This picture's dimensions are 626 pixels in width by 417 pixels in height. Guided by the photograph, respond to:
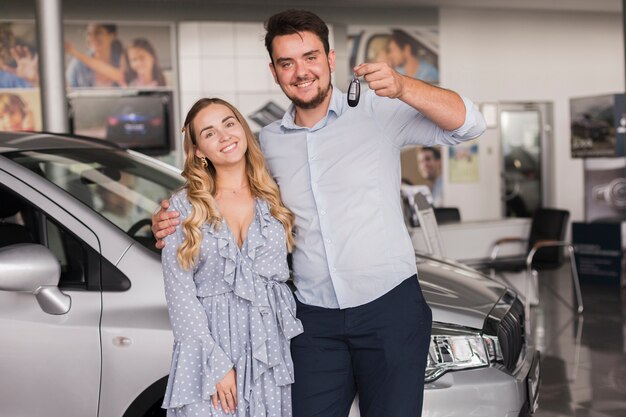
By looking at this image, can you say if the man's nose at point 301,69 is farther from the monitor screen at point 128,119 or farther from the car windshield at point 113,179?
the monitor screen at point 128,119

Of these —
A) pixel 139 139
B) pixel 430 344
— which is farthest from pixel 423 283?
pixel 139 139

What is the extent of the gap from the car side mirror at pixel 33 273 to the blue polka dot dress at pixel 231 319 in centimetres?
50

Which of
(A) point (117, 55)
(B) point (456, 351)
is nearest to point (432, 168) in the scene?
(A) point (117, 55)

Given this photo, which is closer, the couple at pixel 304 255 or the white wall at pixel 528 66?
the couple at pixel 304 255

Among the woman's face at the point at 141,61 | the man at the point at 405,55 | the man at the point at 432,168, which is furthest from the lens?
the man at the point at 432,168

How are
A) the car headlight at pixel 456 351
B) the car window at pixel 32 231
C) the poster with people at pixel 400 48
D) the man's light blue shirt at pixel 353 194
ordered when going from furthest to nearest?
the poster with people at pixel 400 48 < the car window at pixel 32 231 < the car headlight at pixel 456 351 < the man's light blue shirt at pixel 353 194

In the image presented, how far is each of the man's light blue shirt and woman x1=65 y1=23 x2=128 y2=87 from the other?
7.74 meters

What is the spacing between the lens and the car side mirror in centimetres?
238

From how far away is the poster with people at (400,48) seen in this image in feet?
35.4

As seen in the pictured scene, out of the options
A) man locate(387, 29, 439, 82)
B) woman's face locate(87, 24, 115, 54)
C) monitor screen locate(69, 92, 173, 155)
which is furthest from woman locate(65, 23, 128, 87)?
man locate(387, 29, 439, 82)

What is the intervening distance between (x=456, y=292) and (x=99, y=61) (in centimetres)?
759

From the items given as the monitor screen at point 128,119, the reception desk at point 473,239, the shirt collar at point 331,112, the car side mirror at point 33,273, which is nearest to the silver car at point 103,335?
the car side mirror at point 33,273

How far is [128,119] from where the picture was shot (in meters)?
9.77

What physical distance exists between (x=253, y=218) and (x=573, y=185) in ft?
35.6
